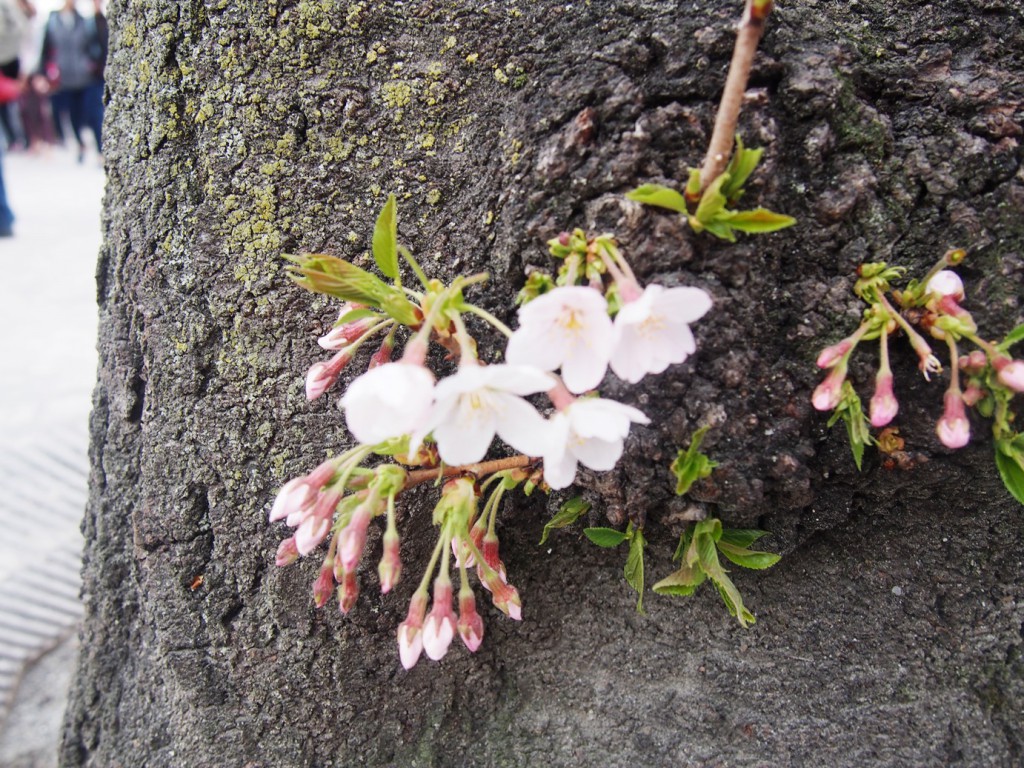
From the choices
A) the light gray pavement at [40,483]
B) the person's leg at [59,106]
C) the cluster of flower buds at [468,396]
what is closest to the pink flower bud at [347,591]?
the cluster of flower buds at [468,396]

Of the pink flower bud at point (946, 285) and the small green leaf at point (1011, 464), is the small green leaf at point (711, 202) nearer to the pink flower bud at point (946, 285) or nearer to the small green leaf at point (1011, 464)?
the pink flower bud at point (946, 285)

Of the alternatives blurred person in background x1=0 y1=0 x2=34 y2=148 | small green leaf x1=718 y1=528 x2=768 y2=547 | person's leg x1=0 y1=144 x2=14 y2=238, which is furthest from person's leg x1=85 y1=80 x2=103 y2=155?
small green leaf x1=718 y1=528 x2=768 y2=547

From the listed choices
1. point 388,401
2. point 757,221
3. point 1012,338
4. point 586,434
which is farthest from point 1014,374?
point 388,401

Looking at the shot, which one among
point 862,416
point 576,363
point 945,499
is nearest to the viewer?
point 576,363

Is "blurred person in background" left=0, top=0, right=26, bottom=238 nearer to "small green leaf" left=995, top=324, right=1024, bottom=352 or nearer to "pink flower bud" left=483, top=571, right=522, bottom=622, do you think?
"pink flower bud" left=483, top=571, right=522, bottom=622

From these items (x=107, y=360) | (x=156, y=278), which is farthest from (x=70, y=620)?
(x=156, y=278)

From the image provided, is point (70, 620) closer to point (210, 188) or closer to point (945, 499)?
point (210, 188)
